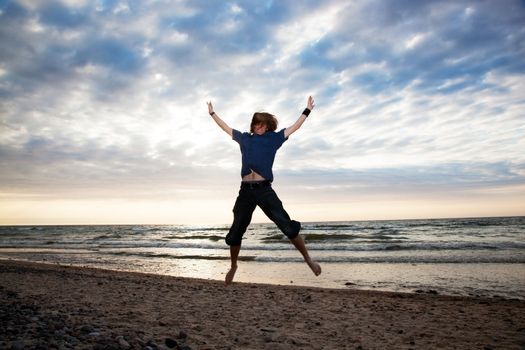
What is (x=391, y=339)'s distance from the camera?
4168 mm

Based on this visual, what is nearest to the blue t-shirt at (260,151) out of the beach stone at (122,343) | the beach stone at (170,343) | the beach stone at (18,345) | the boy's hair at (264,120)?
the boy's hair at (264,120)

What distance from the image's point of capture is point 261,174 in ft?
15.1

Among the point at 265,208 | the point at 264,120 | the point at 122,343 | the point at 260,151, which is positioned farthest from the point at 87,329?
the point at 264,120

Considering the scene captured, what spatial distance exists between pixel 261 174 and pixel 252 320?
6.99 feet

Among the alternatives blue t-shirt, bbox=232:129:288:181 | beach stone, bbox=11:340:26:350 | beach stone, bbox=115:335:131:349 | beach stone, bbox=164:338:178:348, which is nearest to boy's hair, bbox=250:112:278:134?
blue t-shirt, bbox=232:129:288:181

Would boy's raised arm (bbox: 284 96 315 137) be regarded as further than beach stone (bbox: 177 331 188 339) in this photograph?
Yes

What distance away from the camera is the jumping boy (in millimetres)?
4590

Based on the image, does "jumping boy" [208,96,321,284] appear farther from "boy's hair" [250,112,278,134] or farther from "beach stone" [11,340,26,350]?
"beach stone" [11,340,26,350]

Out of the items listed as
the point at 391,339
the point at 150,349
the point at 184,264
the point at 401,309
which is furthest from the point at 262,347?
the point at 184,264

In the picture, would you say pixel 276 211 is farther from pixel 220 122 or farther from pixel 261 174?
pixel 220 122

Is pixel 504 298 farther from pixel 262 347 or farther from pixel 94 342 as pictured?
pixel 94 342

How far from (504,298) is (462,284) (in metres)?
1.83

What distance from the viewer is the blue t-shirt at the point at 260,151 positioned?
4.62 metres

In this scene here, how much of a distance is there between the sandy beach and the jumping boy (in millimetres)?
1090
